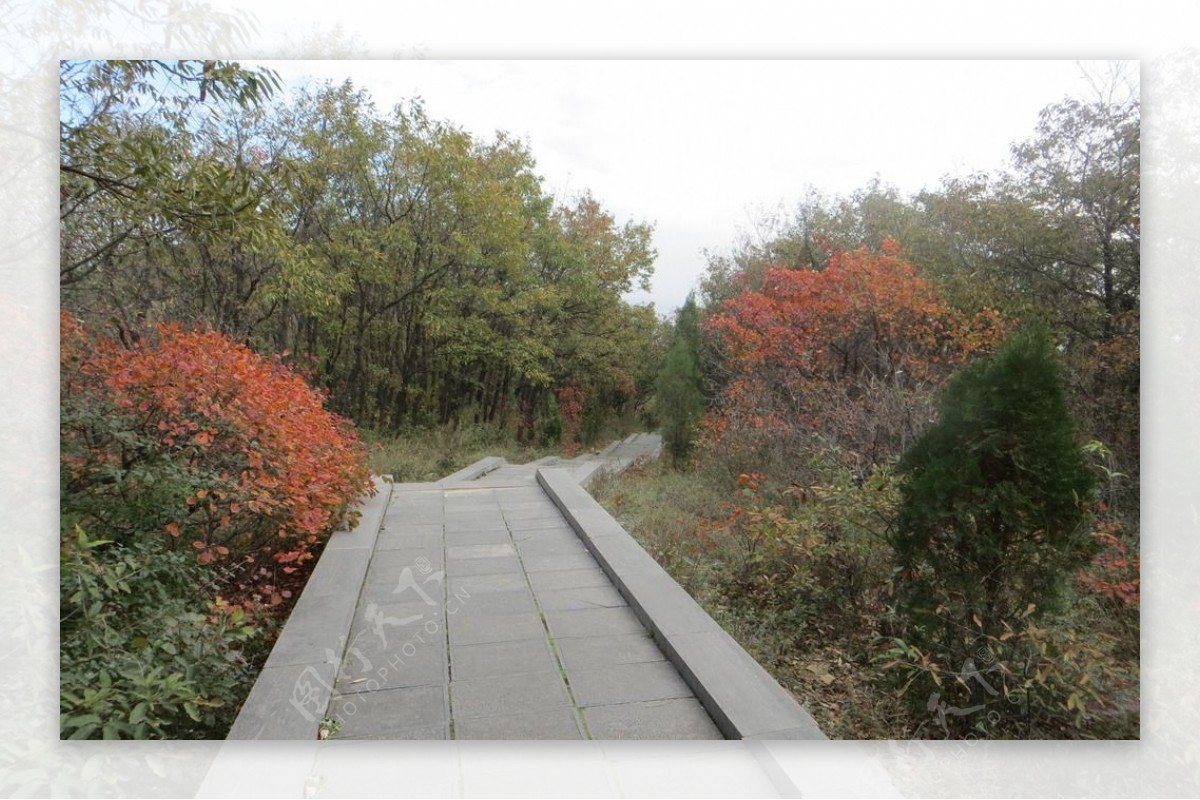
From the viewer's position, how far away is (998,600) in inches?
87.8

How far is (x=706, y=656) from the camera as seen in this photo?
91.0 inches

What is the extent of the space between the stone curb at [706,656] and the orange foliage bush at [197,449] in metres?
1.57

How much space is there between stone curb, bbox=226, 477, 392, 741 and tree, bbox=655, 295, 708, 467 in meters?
6.31

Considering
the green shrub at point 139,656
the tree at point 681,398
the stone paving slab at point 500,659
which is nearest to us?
the green shrub at point 139,656

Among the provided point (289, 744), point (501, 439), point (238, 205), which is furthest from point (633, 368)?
point (289, 744)

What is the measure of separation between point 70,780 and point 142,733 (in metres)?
0.18

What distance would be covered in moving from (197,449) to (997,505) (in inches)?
131

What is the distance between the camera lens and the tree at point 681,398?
9.25 metres

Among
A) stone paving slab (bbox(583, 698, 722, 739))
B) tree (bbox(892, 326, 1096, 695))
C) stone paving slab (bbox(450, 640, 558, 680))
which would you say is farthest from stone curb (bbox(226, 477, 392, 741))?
tree (bbox(892, 326, 1096, 695))

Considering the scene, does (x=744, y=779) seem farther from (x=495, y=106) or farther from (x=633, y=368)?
(x=633, y=368)

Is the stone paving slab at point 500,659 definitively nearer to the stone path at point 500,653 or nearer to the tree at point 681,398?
the stone path at point 500,653

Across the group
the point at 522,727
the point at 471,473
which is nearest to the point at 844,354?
the point at 471,473

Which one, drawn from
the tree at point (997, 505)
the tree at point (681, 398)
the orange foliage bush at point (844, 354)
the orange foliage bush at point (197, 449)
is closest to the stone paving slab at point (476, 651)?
the orange foliage bush at point (197, 449)

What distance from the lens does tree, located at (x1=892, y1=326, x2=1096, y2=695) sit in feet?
7.00
